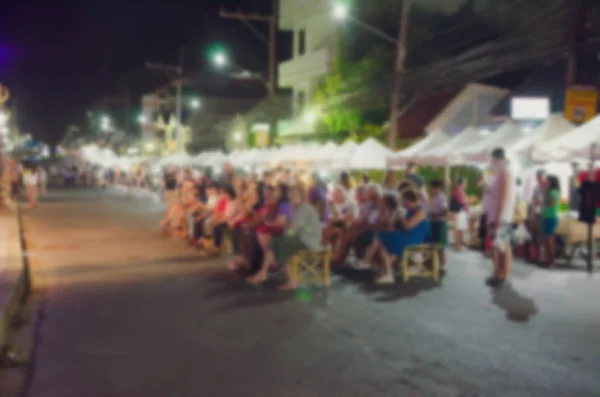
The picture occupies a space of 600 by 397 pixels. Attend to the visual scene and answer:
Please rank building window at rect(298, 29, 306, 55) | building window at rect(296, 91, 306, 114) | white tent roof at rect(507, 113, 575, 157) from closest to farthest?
white tent roof at rect(507, 113, 575, 157)
building window at rect(298, 29, 306, 55)
building window at rect(296, 91, 306, 114)

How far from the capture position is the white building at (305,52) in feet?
111

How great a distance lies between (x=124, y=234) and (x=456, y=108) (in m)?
16.6

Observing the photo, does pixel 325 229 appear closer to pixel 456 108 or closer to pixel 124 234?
pixel 124 234

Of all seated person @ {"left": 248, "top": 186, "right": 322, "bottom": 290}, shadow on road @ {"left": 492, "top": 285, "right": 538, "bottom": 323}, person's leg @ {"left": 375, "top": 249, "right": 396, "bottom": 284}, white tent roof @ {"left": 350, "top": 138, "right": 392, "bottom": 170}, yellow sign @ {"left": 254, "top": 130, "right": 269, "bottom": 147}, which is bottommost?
shadow on road @ {"left": 492, "top": 285, "right": 538, "bottom": 323}

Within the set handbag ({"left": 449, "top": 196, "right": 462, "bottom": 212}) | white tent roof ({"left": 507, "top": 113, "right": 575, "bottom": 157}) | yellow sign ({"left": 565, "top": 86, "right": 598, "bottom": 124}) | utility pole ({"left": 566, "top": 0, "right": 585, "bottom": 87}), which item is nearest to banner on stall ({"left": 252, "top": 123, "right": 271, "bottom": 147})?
handbag ({"left": 449, "top": 196, "right": 462, "bottom": 212})

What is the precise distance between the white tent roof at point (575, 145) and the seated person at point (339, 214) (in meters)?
3.77

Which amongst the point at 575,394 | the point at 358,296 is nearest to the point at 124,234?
the point at 358,296

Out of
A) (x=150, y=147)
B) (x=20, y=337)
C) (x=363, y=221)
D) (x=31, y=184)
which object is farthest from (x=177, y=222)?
(x=150, y=147)

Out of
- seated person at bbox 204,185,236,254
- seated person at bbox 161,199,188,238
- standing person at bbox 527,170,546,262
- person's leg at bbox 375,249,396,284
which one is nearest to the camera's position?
person's leg at bbox 375,249,396,284

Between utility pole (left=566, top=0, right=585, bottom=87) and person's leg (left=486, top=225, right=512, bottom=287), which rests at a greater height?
utility pole (left=566, top=0, right=585, bottom=87)

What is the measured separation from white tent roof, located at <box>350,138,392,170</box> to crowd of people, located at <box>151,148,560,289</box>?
3.20 m

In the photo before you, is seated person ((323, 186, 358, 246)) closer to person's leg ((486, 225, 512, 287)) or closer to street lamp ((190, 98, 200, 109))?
person's leg ((486, 225, 512, 287))

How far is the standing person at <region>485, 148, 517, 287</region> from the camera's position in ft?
33.7

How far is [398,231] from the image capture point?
1073 centimetres
